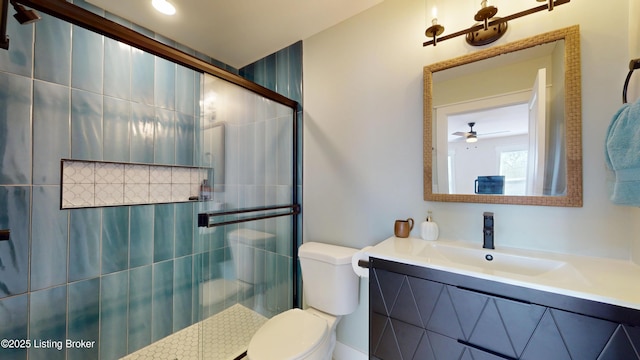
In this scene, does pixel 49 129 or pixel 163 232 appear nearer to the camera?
pixel 49 129

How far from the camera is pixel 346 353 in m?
1.69

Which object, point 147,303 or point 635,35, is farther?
point 147,303

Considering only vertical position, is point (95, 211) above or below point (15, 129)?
below

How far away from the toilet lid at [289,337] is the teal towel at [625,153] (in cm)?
144

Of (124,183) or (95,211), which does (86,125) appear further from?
(95,211)

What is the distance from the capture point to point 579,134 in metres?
1.02

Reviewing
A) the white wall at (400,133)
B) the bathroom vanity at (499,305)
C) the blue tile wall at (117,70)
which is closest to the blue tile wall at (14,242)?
the blue tile wall at (117,70)

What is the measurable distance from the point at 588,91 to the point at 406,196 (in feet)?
3.00

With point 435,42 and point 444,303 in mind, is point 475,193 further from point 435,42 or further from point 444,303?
point 435,42

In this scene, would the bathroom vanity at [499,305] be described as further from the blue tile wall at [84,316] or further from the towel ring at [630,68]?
the blue tile wall at [84,316]

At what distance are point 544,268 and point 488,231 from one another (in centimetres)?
23

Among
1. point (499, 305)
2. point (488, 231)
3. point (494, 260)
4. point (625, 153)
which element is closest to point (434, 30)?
point (625, 153)

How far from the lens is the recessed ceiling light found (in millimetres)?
1505

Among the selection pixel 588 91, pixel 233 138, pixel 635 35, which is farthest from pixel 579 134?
pixel 233 138
